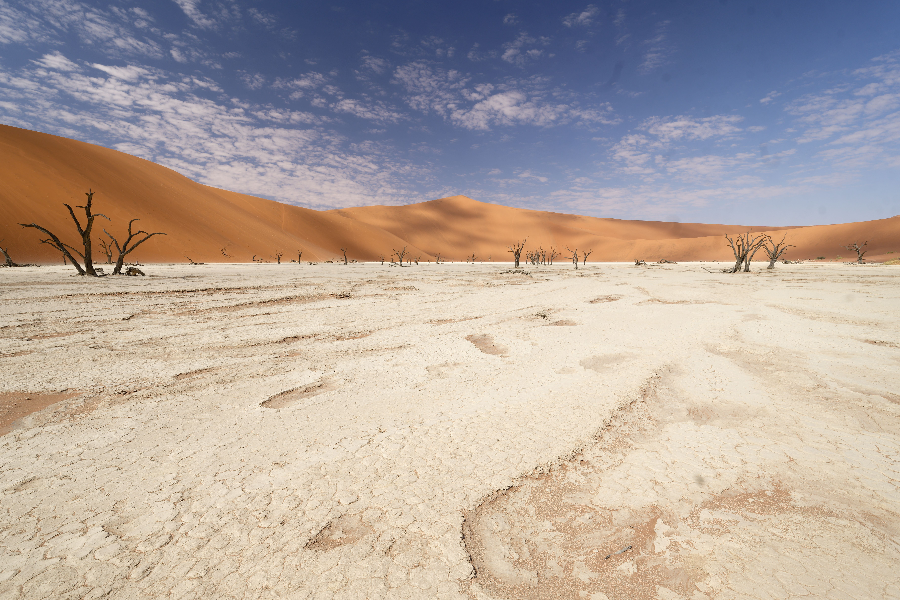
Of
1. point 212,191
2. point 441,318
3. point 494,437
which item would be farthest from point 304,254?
point 494,437

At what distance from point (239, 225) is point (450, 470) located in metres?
52.6

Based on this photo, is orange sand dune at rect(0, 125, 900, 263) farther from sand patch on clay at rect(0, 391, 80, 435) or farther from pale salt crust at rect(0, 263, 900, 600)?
pale salt crust at rect(0, 263, 900, 600)

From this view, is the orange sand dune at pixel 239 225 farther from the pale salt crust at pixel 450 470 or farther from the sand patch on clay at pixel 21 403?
the pale salt crust at pixel 450 470

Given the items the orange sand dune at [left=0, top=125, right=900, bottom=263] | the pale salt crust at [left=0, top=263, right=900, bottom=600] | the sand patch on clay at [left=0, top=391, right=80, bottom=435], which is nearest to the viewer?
the pale salt crust at [left=0, top=263, right=900, bottom=600]

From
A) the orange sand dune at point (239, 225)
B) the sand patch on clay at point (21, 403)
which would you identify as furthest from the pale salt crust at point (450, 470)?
the orange sand dune at point (239, 225)

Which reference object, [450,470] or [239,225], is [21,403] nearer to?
[450,470]

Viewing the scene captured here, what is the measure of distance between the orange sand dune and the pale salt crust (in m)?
28.8

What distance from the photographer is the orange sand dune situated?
2688cm

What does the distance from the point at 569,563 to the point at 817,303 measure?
336 inches

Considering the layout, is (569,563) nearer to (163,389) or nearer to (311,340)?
(163,389)

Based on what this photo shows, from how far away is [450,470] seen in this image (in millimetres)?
1847

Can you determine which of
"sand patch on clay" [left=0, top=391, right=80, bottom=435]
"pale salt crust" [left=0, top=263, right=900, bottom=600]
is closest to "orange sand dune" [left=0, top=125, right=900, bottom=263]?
"sand patch on clay" [left=0, top=391, right=80, bottom=435]

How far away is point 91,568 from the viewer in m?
1.27

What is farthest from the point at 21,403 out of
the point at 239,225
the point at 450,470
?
the point at 239,225
